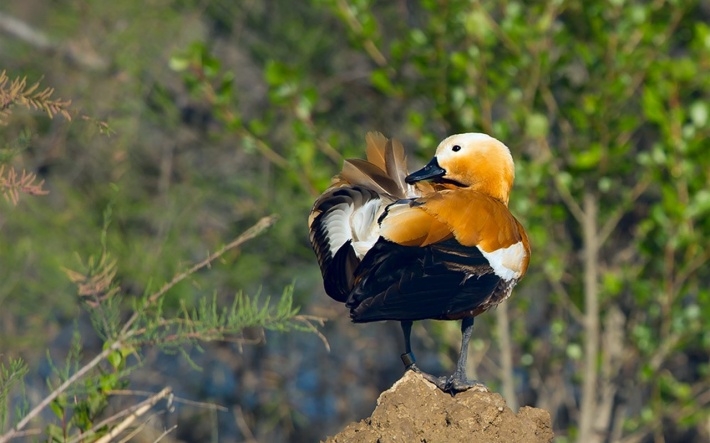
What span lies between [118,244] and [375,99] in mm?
2333

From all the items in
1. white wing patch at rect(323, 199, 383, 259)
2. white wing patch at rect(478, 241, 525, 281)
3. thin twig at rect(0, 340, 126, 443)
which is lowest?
thin twig at rect(0, 340, 126, 443)

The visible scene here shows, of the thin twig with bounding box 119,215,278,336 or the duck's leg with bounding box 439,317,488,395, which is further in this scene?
the duck's leg with bounding box 439,317,488,395

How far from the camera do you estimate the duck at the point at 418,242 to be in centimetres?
433


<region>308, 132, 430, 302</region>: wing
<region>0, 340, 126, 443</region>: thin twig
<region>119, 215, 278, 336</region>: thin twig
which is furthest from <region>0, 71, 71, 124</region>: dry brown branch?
<region>308, 132, 430, 302</region>: wing

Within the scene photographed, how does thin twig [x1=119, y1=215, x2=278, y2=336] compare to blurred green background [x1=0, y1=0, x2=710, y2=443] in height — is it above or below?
above

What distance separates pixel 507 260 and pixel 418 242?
430 millimetres

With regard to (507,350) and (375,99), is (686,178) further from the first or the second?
(375,99)

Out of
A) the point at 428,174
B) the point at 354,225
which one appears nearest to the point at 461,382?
the point at 354,225

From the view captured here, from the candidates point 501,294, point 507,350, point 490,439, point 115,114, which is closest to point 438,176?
point 501,294

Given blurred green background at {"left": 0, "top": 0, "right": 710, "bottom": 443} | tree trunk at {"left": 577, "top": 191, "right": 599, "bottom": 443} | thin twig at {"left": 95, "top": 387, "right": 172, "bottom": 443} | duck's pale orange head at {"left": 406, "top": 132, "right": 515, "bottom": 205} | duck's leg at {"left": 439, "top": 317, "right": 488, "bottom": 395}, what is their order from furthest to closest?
tree trunk at {"left": 577, "top": 191, "right": 599, "bottom": 443} → blurred green background at {"left": 0, "top": 0, "right": 710, "bottom": 443} → duck's pale orange head at {"left": 406, "top": 132, "right": 515, "bottom": 205} → duck's leg at {"left": 439, "top": 317, "right": 488, "bottom": 395} → thin twig at {"left": 95, "top": 387, "right": 172, "bottom": 443}

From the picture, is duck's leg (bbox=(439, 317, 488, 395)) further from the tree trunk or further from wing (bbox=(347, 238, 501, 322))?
the tree trunk

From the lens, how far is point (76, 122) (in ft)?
34.2

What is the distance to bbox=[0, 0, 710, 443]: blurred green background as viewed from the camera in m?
7.64

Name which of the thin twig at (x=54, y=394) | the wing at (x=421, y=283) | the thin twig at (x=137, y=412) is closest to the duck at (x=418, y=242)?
the wing at (x=421, y=283)
